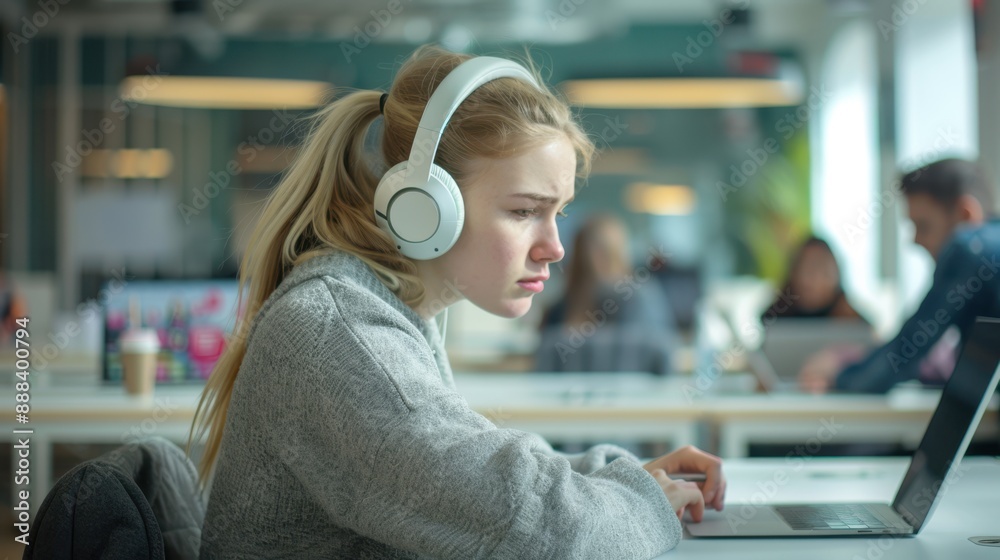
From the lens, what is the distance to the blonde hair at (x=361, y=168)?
3.70 feet

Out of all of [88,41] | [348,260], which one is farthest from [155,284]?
[88,41]

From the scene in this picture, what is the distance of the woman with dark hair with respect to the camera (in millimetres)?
4008

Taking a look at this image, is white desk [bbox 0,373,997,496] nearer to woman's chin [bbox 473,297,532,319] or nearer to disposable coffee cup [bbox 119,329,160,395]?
disposable coffee cup [bbox 119,329,160,395]

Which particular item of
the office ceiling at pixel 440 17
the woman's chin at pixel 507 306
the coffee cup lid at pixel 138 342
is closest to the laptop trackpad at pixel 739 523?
the woman's chin at pixel 507 306

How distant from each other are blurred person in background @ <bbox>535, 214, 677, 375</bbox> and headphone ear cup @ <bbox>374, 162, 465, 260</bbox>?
8.75 feet

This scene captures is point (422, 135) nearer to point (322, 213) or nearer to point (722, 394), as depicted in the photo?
point (322, 213)

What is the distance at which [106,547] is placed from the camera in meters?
0.98

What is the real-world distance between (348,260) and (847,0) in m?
4.85

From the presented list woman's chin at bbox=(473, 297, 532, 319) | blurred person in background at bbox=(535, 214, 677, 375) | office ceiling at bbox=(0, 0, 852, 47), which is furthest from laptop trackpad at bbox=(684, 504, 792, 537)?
office ceiling at bbox=(0, 0, 852, 47)

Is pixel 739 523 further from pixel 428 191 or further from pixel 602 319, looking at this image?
pixel 602 319

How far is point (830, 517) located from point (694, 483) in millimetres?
208

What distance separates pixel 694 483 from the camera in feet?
4.00

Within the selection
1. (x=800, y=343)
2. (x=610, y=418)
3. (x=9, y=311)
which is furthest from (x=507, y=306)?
(x=9, y=311)

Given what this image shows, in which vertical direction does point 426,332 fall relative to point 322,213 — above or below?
below
